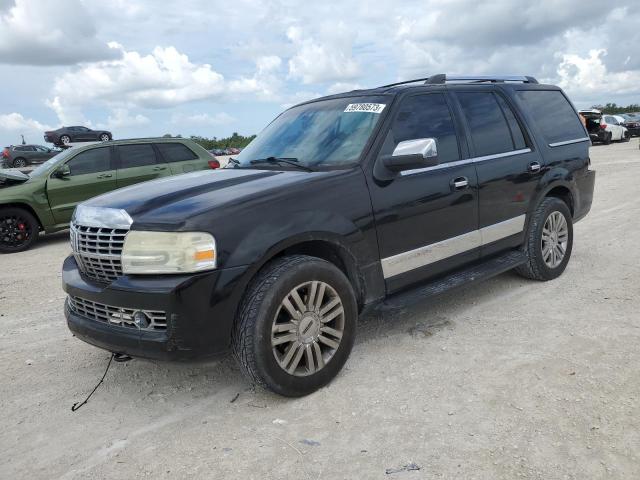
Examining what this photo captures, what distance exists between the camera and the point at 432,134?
4074mm

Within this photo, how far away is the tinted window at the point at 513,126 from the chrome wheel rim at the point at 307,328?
2469 millimetres

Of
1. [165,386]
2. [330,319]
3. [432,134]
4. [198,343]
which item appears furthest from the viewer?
[432,134]

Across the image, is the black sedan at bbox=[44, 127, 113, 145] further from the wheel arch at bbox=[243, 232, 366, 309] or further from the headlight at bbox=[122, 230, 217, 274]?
the headlight at bbox=[122, 230, 217, 274]

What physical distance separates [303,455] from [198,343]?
786 millimetres

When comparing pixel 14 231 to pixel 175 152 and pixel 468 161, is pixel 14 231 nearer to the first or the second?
pixel 175 152

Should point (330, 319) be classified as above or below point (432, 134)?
below

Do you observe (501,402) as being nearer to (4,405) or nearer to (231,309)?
(231,309)

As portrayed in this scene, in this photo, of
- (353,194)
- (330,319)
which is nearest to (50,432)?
(330,319)

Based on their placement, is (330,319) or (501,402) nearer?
(501,402)

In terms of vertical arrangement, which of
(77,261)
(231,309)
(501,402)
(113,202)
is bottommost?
(501,402)

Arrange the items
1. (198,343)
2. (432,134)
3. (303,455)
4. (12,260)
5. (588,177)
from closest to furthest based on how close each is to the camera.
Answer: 1. (303,455)
2. (198,343)
3. (432,134)
4. (588,177)
5. (12,260)

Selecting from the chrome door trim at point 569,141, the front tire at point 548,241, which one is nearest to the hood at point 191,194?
the front tire at point 548,241

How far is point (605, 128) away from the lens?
2681 cm

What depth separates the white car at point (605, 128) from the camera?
83.5 feet
